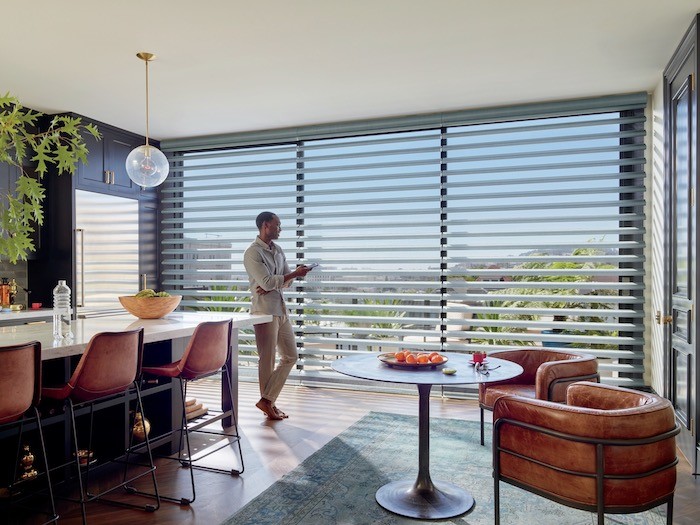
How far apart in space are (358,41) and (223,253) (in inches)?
131

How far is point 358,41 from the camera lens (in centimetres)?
383

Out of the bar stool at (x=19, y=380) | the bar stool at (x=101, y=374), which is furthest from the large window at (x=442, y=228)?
the bar stool at (x=19, y=380)

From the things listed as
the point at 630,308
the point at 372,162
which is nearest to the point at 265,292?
the point at 372,162

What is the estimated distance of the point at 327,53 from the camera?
404 centimetres

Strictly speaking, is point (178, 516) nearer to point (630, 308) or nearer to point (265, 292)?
point (265, 292)

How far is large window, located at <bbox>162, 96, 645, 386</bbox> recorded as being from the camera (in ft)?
16.6

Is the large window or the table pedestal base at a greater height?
the large window

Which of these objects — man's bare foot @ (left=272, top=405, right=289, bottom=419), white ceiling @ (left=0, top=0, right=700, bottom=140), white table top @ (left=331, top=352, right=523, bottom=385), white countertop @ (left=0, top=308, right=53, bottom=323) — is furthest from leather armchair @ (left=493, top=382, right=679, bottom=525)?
white countertop @ (left=0, top=308, right=53, bottom=323)

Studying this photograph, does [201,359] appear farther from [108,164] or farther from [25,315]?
[108,164]

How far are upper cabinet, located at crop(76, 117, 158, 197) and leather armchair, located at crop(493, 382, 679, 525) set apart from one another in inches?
190

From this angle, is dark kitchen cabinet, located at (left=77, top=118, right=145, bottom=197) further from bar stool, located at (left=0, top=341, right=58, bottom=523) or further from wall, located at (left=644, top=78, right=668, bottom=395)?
wall, located at (left=644, top=78, right=668, bottom=395)

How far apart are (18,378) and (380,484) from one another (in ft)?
6.34

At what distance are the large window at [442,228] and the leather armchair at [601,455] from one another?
296 cm

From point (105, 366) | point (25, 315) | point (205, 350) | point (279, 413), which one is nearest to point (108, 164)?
point (25, 315)
